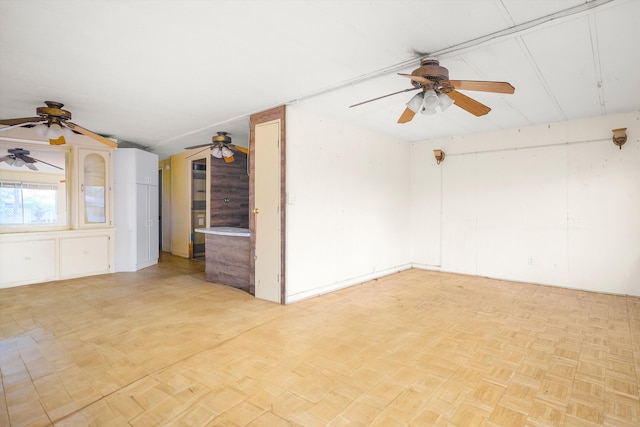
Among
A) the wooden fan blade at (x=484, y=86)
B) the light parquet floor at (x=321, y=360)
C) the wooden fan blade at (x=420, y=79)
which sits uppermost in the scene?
the wooden fan blade at (x=420, y=79)

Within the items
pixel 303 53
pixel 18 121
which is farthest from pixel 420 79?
pixel 18 121

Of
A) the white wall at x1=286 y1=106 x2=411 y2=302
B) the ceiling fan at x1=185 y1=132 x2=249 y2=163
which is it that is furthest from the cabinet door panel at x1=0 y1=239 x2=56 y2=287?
the white wall at x1=286 y1=106 x2=411 y2=302

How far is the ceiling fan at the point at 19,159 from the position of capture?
4.98 metres

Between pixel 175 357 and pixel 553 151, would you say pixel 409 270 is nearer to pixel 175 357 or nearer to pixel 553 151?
pixel 553 151

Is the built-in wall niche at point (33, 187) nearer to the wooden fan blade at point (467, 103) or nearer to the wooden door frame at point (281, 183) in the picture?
the wooden door frame at point (281, 183)

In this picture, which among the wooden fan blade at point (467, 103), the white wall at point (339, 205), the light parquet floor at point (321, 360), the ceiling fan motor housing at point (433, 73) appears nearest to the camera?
the light parquet floor at point (321, 360)

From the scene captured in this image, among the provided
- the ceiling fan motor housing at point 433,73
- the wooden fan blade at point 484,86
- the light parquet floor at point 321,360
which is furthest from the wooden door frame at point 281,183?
the wooden fan blade at point 484,86

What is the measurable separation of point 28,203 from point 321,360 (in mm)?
5499

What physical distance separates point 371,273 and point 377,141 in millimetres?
2264

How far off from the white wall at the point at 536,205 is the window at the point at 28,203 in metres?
6.45

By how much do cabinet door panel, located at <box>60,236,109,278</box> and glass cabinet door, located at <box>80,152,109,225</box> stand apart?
33 cm

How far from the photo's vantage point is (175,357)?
265 centimetres

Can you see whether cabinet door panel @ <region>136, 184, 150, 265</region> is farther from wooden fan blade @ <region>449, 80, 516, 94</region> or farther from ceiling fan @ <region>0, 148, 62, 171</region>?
wooden fan blade @ <region>449, 80, 516, 94</region>

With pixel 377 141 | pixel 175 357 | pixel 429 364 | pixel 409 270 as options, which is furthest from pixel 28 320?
pixel 409 270
